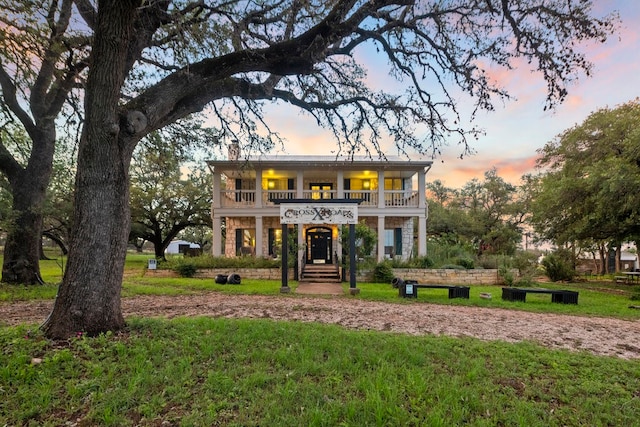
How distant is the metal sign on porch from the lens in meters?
11.4

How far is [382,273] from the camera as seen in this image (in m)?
13.9

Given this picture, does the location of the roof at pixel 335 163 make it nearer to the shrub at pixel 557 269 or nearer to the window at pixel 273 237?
the window at pixel 273 237

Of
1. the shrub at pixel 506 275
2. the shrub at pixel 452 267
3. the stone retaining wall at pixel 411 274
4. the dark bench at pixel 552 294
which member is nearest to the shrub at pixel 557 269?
the shrub at pixel 506 275

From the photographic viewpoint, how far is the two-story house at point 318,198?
17375 millimetres

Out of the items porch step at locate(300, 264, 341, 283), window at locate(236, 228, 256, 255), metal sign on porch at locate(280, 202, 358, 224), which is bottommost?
porch step at locate(300, 264, 341, 283)

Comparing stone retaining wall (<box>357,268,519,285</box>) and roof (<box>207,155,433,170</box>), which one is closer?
stone retaining wall (<box>357,268,519,285</box>)

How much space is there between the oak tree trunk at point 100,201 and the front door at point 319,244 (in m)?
14.2

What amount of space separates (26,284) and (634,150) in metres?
21.2

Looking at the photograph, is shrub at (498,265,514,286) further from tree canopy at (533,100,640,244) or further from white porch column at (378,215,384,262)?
white porch column at (378,215,384,262)

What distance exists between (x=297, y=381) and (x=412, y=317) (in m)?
4.37

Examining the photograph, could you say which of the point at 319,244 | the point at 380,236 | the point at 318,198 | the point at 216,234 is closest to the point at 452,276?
the point at 380,236

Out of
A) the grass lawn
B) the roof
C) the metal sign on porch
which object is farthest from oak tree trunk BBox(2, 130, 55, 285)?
the metal sign on porch

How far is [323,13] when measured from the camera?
650 centimetres

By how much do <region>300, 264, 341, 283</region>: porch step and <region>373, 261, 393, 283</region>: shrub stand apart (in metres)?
1.67
